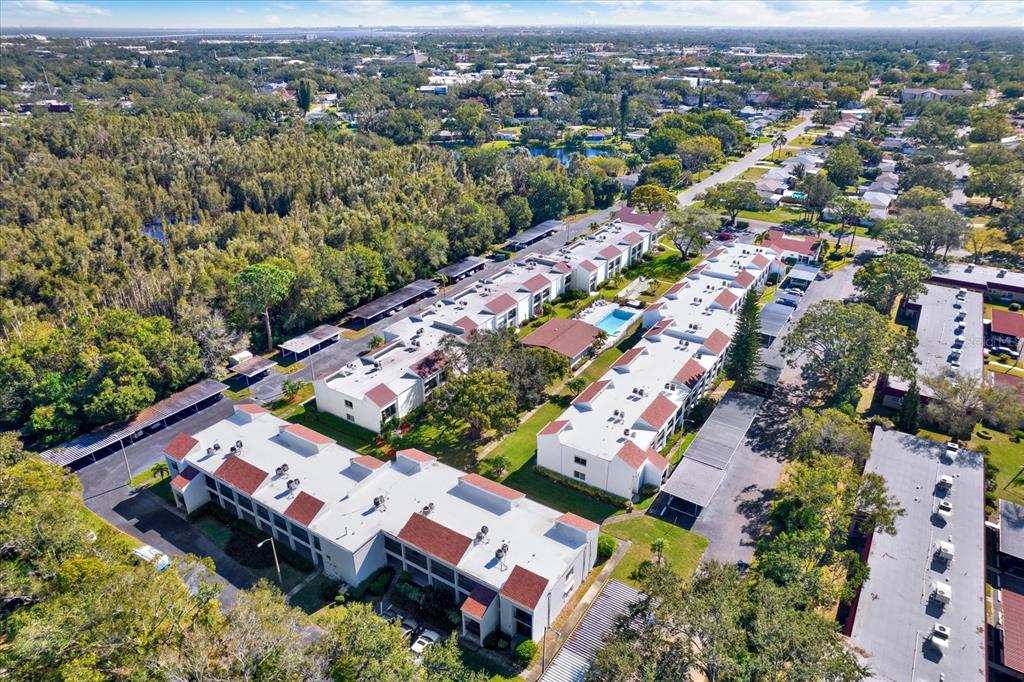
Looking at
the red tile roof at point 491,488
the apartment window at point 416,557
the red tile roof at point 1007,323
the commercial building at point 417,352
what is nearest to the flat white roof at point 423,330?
the commercial building at point 417,352

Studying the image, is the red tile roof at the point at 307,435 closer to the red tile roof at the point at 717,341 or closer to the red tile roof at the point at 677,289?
the red tile roof at the point at 717,341

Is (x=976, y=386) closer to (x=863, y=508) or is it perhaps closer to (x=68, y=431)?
(x=863, y=508)

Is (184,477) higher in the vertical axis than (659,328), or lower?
lower

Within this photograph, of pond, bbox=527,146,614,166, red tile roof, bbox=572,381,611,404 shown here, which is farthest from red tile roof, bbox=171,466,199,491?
pond, bbox=527,146,614,166

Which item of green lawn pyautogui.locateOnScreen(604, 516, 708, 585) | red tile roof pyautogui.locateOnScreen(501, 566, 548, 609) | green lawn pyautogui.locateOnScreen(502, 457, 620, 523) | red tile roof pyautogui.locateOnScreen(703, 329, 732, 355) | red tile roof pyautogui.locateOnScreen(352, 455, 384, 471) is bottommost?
green lawn pyautogui.locateOnScreen(604, 516, 708, 585)

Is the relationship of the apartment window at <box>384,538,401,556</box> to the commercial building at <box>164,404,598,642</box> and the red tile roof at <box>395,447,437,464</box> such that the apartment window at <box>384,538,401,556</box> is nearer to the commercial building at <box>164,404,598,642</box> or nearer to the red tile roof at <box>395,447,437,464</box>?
the commercial building at <box>164,404,598,642</box>

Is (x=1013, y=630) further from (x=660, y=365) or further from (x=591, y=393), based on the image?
(x=591, y=393)

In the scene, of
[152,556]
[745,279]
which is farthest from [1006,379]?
[152,556]
